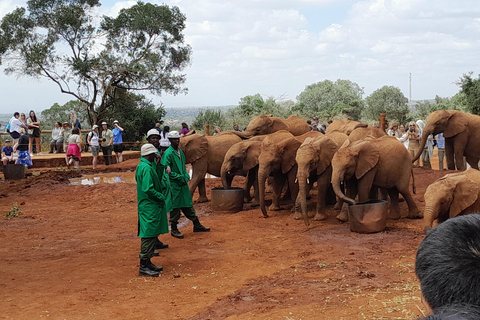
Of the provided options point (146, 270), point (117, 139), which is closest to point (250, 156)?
point (146, 270)

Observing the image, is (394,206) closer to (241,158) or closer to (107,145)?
(241,158)

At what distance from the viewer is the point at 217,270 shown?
8594 mm

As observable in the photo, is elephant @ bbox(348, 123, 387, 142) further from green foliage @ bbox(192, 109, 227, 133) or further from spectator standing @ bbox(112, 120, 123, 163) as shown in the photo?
green foliage @ bbox(192, 109, 227, 133)

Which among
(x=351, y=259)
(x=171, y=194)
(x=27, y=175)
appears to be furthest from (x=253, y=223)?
(x=27, y=175)

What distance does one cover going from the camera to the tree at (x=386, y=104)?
40062 millimetres

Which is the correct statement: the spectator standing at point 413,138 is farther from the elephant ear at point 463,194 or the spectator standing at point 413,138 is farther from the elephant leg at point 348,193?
the elephant ear at point 463,194

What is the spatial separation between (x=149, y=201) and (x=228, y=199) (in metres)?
5.19

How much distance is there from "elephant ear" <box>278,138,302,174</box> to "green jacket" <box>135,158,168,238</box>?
4875 millimetres

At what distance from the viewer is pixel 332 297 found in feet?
21.8

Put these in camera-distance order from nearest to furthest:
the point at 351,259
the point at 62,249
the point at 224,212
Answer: the point at 351,259
the point at 62,249
the point at 224,212

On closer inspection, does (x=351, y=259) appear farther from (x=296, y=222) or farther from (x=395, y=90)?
(x=395, y=90)

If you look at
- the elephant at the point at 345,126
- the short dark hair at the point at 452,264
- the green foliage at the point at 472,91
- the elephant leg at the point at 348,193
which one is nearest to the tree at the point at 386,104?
the green foliage at the point at 472,91

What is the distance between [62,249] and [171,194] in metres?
2.19

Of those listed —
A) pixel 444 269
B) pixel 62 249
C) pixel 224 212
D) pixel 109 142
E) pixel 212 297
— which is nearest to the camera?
pixel 444 269
